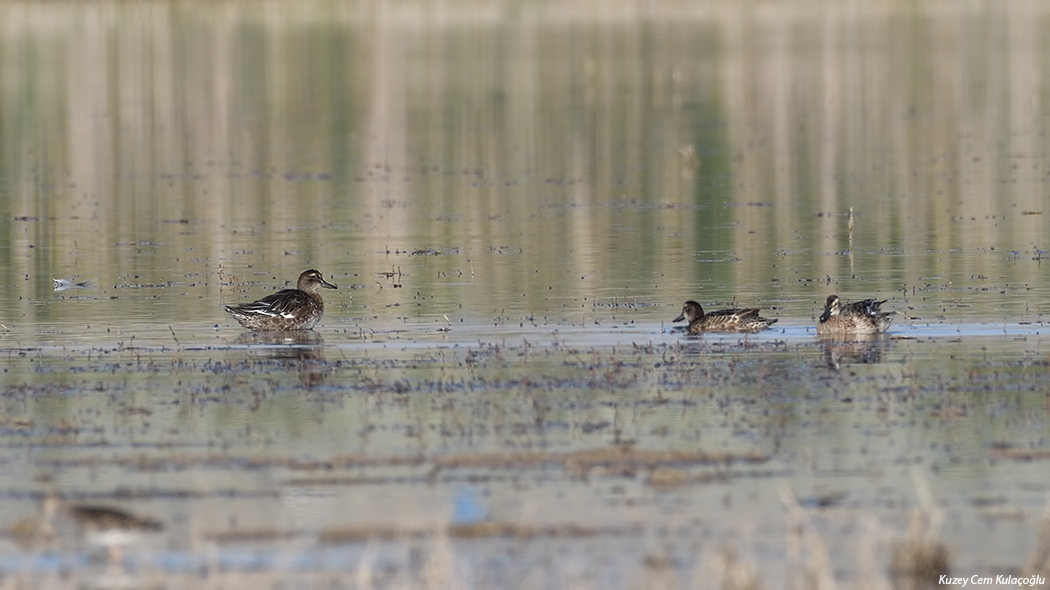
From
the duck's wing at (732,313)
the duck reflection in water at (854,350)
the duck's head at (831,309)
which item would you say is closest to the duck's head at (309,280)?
the duck's wing at (732,313)

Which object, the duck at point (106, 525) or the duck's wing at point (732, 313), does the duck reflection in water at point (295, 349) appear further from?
the duck at point (106, 525)

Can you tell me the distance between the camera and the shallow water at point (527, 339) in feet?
38.4

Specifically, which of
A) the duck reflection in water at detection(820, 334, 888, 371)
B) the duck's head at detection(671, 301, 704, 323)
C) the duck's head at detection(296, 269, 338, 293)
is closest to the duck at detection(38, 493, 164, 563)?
the duck reflection in water at detection(820, 334, 888, 371)

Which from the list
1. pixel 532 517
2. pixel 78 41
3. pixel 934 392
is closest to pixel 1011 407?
pixel 934 392

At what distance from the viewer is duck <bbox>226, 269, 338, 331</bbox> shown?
1953 cm

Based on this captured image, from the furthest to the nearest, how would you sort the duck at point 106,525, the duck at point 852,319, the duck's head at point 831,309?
the duck's head at point 831,309
the duck at point 852,319
the duck at point 106,525

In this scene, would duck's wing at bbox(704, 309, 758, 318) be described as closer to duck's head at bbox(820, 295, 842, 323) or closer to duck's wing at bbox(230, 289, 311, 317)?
duck's head at bbox(820, 295, 842, 323)

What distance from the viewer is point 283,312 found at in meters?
19.5

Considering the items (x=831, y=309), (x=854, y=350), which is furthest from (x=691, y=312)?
(x=854, y=350)

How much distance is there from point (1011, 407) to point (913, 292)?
640 cm

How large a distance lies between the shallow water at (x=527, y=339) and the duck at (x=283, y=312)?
0.28m

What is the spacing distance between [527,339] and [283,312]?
8.07 ft

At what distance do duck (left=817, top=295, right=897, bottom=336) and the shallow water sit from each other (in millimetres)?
217

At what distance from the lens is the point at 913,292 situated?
70.1 feet
